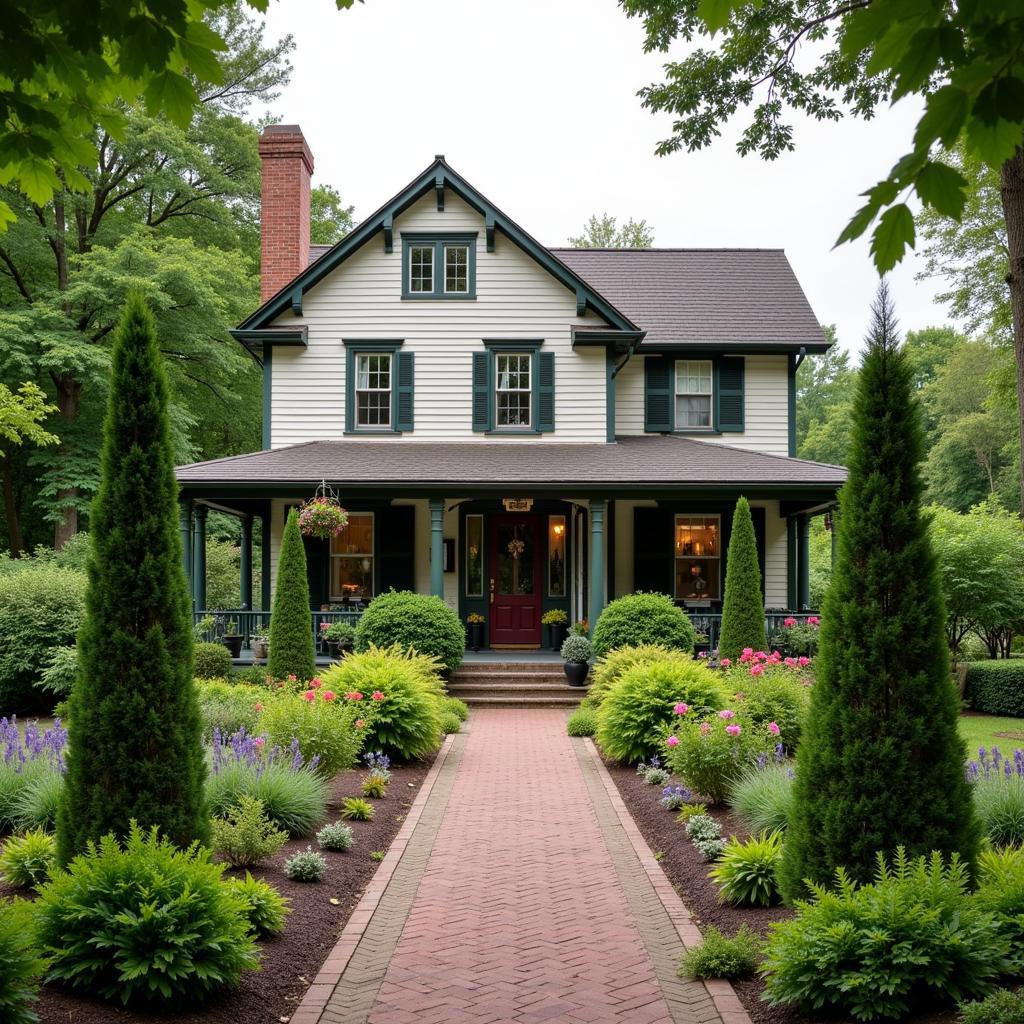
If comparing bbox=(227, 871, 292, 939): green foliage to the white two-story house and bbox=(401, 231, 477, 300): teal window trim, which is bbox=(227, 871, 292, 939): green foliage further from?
bbox=(401, 231, 477, 300): teal window trim

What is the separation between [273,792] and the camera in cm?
743

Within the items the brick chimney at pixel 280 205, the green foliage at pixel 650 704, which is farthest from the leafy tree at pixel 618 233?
the green foliage at pixel 650 704

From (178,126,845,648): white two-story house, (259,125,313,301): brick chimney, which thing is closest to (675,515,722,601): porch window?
(178,126,845,648): white two-story house

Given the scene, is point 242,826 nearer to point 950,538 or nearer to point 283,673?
point 283,673

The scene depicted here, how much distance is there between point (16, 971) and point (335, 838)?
12.1 ft

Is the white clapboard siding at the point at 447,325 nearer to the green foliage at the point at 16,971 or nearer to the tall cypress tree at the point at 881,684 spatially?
the tall cypress tree at the point at 881,684

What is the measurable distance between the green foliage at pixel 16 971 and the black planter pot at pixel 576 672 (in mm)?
12954

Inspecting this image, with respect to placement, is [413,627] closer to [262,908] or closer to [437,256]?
[437,256]

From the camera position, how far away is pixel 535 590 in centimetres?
1972

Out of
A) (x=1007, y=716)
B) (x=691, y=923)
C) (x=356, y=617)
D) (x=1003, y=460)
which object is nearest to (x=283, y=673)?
(x=356, y=617)

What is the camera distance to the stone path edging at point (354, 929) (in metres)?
4.81

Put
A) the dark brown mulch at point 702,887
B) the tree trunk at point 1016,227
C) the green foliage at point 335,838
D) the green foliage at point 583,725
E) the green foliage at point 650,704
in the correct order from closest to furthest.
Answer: the dark brown mulch at point 702,887 < the green foliage at point 335,838 < the green foliage at point 650,704 < the tree trunk at point 1016,227 < the green foliage at point 583,725

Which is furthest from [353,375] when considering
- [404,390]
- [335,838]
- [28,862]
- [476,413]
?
[28,862]

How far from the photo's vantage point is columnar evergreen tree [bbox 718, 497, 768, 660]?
14.3 metres
